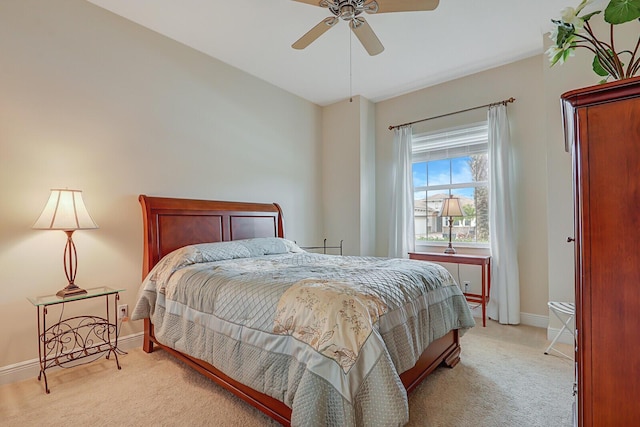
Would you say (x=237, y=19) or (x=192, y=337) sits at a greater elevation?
(x=237, y=19)

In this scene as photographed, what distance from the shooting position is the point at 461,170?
152 inches

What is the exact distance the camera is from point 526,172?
3297 millimetres

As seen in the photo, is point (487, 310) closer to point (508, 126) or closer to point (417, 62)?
point (508, 126)

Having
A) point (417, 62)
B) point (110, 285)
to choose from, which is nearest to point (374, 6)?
point (417, 62)

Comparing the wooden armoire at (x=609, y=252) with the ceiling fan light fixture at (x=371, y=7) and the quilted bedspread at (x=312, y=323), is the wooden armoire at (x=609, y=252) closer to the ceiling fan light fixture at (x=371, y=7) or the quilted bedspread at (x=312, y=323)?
the quilted bedspread at (x=312, y=323)

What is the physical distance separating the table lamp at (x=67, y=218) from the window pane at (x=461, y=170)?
382 cm

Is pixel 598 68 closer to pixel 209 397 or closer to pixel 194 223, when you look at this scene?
pixel 209 397

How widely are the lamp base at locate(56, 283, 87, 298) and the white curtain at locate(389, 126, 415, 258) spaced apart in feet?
11.1

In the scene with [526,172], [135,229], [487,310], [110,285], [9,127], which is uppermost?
[9,127]

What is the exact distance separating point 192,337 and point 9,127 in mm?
1938

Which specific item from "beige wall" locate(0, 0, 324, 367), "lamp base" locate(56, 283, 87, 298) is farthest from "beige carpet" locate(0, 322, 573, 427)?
"lamp base" locate(56, 283, 87, 298)

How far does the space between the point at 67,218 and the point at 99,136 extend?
0.80m

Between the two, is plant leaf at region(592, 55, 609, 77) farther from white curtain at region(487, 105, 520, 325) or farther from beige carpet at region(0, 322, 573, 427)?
white curtain at region(487, 105, 520, 325)

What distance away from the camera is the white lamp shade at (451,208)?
3.50 meters
